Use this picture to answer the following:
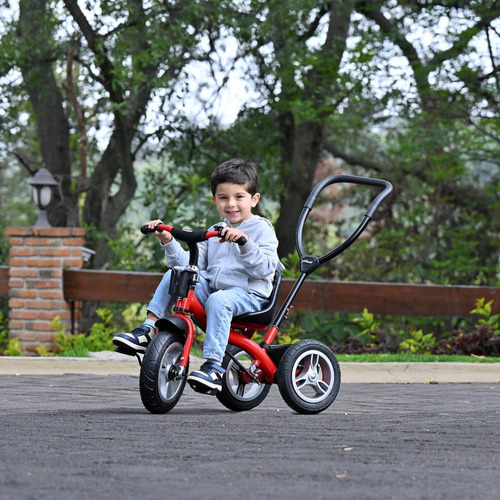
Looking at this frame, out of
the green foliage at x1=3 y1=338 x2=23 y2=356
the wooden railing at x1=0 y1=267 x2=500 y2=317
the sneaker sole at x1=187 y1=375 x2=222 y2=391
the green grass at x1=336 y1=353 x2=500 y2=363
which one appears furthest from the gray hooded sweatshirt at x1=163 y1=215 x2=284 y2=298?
the green foliage at x1=3 y1=338 x2=23 y2=356

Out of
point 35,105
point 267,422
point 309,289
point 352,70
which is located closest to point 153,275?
point 309,289

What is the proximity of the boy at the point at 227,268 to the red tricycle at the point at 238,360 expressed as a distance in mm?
90

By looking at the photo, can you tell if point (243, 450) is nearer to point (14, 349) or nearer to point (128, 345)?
point (128, 345)

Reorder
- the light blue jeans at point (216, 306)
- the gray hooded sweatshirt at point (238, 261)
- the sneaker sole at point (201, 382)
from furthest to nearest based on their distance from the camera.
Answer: the gray hooded sweatshirt at point (238, 261), the light blue jeans at point (216, 306), the sneaker sole at point (201, 382)

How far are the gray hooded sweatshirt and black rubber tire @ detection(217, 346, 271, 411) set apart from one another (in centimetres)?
39

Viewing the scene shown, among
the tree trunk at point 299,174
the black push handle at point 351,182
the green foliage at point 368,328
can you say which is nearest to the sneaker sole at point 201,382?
the black push handle at point 351,182

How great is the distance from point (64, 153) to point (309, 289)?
315 inches

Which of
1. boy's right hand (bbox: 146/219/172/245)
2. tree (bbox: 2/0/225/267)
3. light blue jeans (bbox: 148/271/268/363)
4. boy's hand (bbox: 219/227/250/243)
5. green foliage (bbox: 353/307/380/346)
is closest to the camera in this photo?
boy's hand (bbox: 219/227/250/243)

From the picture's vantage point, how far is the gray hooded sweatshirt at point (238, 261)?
5.64 m

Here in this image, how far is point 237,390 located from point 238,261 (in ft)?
2.71

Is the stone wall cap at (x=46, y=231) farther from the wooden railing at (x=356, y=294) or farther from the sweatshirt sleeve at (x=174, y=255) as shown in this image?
the sweatshirt sleeve at (x=174, y=255)

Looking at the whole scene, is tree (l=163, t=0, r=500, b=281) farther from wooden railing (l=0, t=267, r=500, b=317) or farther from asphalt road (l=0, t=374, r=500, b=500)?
asphalt road (l=0, t=374, r=500, b=500)

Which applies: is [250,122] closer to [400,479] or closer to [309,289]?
[309,289]

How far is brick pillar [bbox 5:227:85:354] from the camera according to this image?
33.5 feet
